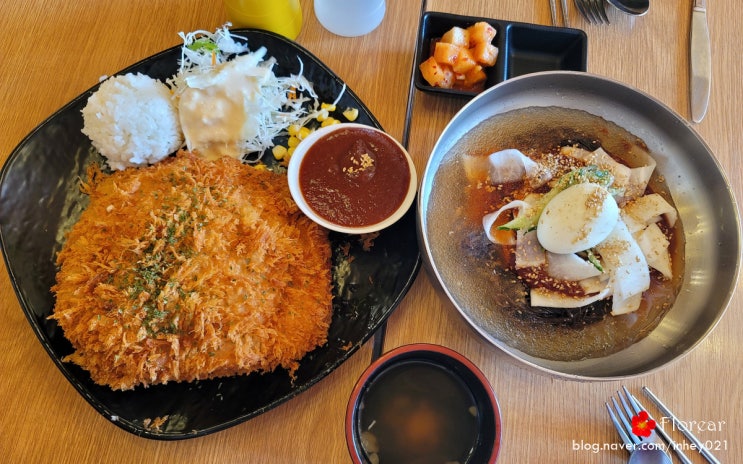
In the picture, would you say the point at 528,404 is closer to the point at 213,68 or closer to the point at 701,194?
the point at 701,194

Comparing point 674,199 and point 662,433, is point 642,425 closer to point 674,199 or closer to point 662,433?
point 662,433

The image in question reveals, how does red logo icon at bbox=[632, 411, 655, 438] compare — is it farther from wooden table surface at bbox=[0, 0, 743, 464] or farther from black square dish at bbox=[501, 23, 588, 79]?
black square dish at bbox=[501, 23, 588, 79]

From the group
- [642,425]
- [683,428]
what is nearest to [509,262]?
[642,425]

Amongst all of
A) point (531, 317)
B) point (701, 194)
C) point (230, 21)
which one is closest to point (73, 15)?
A: point (230, 21)

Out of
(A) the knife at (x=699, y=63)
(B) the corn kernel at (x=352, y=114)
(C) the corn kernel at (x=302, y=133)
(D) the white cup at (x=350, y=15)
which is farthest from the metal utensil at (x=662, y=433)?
(D) the white cup at (x=350, y=15)

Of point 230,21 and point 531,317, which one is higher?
point 230,21

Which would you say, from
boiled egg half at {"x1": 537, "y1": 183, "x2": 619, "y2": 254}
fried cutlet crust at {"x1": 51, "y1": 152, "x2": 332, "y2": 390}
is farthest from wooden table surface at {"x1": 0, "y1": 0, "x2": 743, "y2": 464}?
boiled egg half at {"x1": 537, "y1": 183, "x2": 619, "y2": 254}

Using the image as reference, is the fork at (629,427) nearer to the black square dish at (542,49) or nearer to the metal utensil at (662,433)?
the metal utensil at (662,433)
